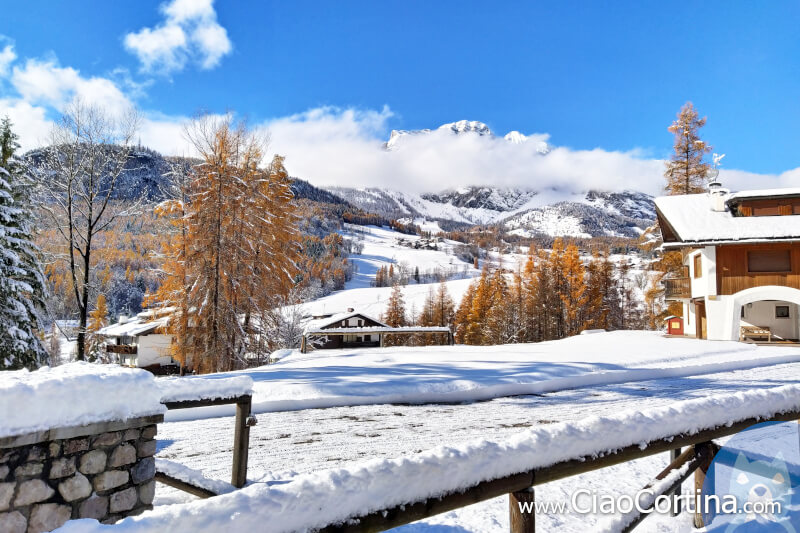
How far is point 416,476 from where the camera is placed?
1720 mm

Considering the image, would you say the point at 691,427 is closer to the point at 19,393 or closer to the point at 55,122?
the point at 19,393

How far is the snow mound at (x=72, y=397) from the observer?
282 centimetres

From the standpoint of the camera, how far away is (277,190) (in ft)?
76.0

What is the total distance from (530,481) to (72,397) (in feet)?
9.49

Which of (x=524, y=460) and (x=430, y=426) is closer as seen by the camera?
(x=524, y=460)

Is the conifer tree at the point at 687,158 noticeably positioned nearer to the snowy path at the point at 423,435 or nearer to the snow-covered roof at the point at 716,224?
the snow-covered roof at the point at 716,224

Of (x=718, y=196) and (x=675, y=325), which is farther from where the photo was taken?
(x=675, y=325)

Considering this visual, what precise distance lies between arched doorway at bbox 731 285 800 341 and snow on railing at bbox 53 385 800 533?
2476cm

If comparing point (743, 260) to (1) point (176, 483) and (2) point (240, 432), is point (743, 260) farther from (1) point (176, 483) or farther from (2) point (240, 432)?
(1) point (176, 483)

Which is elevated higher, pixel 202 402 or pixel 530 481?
pixel 530 481

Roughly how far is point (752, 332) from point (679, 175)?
12.5 meters

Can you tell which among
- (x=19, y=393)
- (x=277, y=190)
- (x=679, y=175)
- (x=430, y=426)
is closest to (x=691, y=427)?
(x=19, y=393)

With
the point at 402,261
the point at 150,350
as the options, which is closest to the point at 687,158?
the point at 150,350

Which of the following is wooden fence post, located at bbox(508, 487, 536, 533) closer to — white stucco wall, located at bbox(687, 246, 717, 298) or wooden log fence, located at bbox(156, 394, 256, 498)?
wooden log fence, located at bbox(156, 394, 256, 498)
